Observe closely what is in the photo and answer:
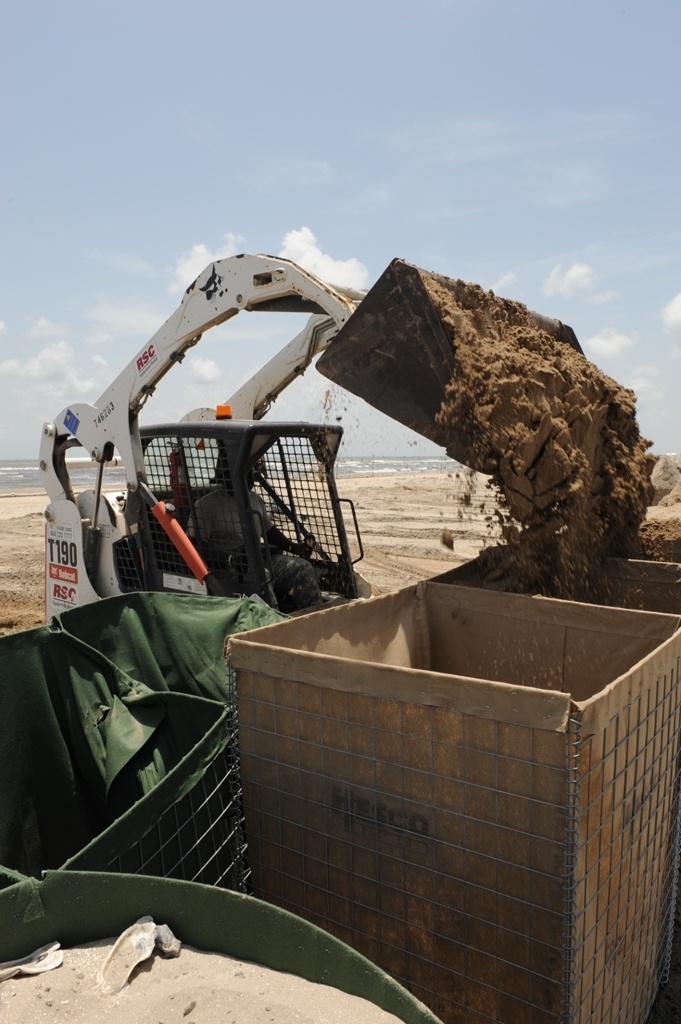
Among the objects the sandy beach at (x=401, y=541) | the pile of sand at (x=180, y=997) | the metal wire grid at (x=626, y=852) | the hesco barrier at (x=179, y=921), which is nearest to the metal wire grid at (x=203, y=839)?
the hesco barrier at (x=179, y=921)

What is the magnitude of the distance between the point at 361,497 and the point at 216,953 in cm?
2496

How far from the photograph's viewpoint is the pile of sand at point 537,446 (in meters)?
3.83

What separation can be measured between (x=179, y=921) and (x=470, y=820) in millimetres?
807

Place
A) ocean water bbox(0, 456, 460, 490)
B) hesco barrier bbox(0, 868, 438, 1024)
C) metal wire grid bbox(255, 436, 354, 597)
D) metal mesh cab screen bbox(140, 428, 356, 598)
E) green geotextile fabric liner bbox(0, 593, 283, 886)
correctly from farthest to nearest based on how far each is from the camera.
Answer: ocean water bbox(0, 456, 460, 490)
metal wire grid bbox(255, 436, 354, 597)
metal mesh cab screen bbox(140, 428, 356, 598)
green geotextile fabric liner bbox(0, 593, 283, 886)
hesco barrier bbox(0, 868, 438, 1024)

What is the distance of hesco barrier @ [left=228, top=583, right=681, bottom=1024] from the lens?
2.04 metres

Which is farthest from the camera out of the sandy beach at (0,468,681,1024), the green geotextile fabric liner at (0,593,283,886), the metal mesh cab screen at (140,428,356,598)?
the metal mesh cab screen at (140,428,356,598)

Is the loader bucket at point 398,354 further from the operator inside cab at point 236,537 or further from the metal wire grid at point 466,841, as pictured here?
the metal wire grid at point 466,841

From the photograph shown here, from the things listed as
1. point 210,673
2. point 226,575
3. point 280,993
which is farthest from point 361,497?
point 280,993

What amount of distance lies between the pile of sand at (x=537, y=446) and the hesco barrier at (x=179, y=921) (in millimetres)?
2556

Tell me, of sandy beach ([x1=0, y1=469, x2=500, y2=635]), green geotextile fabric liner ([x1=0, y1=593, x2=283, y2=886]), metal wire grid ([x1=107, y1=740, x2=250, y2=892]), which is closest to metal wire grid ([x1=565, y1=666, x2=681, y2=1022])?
metal wire grid ([x1=107, y1=740, x2=250, y2=892])

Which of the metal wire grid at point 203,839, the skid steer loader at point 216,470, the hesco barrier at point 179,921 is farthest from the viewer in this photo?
the skid steer loader at point 216,470

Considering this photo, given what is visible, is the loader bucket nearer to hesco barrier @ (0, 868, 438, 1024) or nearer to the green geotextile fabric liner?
the green geotextile fabric liner

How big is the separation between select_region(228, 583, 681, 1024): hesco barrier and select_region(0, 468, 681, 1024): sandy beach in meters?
1.00

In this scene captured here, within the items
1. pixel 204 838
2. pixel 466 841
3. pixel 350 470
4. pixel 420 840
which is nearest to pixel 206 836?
pixel 204 838
